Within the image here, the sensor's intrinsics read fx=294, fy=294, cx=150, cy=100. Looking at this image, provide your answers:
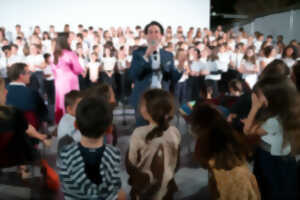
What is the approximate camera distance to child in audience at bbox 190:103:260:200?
1.77 metres

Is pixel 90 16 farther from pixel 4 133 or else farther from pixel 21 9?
pixel 4 133

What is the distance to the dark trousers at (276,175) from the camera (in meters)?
2.07

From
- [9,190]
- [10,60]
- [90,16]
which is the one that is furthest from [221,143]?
[90,16]

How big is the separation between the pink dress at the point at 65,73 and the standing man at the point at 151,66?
1571mm

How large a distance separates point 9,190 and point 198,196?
1.80 metres

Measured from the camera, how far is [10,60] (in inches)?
216

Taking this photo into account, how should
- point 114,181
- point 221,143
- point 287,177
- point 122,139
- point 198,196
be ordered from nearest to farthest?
point 114,181
point 221,143
point 287,177
point 198,196
point 122,139

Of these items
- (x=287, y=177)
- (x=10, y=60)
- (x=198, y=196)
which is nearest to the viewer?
(x=287, y=177)

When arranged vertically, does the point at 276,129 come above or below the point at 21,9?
below

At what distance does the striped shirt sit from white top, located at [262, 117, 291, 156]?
110cm

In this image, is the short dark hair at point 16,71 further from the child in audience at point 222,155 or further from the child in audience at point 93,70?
the child in audience at point 93,70

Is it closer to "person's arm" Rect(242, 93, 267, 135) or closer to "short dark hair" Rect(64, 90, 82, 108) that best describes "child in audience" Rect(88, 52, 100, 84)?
"short dark hair" Rect(64, 90, 82, 108)

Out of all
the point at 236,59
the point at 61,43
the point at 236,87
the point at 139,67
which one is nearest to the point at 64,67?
the point at 61,43

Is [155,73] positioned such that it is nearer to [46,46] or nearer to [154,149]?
[154,149]
